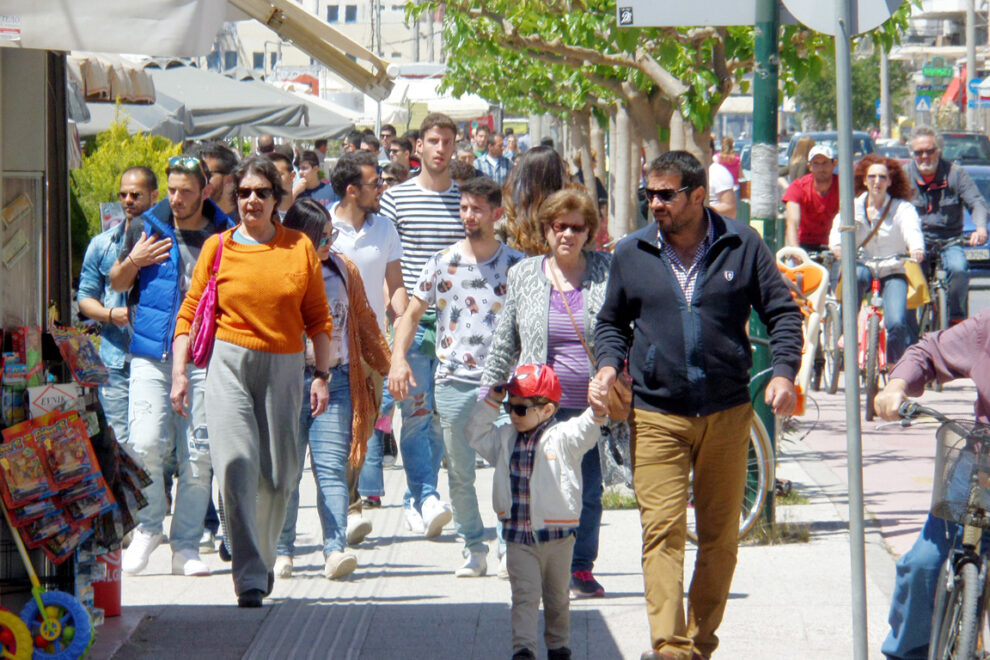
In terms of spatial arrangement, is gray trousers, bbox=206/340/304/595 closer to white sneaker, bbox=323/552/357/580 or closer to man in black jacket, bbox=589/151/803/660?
white sneaker, bbox=323/552/357/580

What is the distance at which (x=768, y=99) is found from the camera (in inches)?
294

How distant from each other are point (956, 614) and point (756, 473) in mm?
3302

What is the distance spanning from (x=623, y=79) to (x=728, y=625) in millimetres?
8663

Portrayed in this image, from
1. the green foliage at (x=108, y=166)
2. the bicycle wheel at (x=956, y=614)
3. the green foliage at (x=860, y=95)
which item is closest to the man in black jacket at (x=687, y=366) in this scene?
the bicycle wheel at (x=956, y=614)

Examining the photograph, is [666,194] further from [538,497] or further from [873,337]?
[873,337]

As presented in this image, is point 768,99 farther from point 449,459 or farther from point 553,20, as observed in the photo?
point 553,20

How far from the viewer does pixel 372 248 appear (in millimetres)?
8039

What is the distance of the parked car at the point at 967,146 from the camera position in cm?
3114

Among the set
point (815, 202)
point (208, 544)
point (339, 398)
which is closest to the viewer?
point (339, 398)

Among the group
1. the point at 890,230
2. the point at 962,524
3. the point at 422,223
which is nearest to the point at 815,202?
the point at 890,230

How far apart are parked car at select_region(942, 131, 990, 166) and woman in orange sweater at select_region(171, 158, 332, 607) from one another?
26527 mm

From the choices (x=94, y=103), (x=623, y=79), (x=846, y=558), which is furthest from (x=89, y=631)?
(x=94, y=103)

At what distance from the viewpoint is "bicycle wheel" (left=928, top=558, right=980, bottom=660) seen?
164 inches

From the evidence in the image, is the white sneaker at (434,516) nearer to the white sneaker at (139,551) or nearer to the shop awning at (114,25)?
the white sneaker at (139,551)
